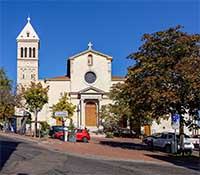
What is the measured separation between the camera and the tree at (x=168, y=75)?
24.1 m

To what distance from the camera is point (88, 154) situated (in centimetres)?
2348

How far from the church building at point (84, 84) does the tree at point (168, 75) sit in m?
31.1

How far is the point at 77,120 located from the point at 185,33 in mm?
35235

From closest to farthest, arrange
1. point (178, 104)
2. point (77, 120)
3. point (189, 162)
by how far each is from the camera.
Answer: point (189, 162), point (178, 104), point (77, 120)

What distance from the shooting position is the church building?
58594mm

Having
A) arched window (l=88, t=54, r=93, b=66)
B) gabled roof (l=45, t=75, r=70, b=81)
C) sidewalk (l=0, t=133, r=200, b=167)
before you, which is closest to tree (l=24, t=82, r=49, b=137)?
sidewalk (l=0, t=133, r=200, b=167)

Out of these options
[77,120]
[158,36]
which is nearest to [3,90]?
[77,120]

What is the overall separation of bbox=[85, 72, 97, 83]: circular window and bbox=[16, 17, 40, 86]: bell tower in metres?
8.36

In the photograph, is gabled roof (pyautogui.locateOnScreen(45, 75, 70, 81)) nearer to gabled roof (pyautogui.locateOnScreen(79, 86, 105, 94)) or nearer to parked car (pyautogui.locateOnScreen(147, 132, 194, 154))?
gabled roof (pyautogui.locateOnScreen(79, 86, 105, 94))

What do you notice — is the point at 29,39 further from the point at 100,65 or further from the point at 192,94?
the point at 192,94

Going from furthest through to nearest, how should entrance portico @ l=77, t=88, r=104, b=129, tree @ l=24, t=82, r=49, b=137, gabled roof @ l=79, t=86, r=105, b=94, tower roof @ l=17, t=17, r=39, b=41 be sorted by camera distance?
1. tower roof @ l=17, t=17, r=39, b=41
2. gabled roof @ l=79, t=86, r=105, b=94
3. entrance portico @ l=77, t=88, r=104, b=129
4. tree @ l=24, t=82, r=49, b=137

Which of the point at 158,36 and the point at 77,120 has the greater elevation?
the point at 158,36

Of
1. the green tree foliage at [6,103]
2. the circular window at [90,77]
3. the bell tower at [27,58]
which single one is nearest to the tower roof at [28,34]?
the bell tower at [27,58]

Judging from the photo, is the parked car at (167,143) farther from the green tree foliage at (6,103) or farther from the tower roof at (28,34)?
the tower roof at (28,34)
